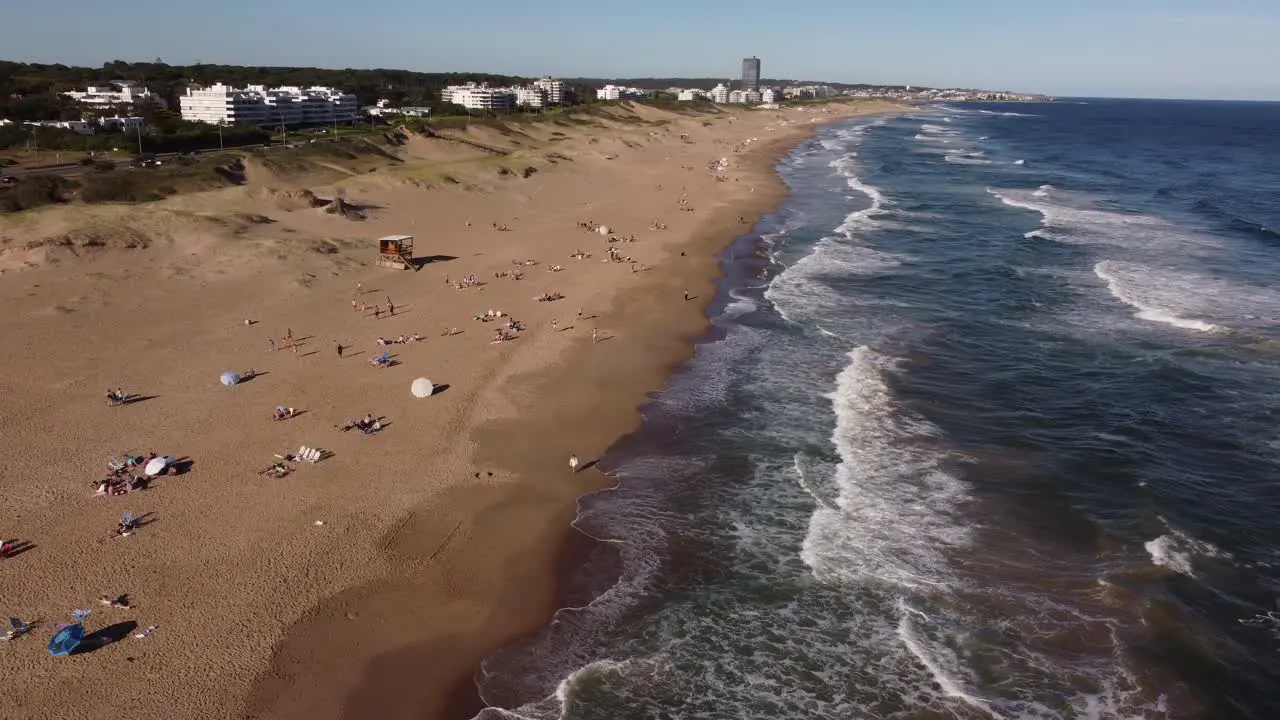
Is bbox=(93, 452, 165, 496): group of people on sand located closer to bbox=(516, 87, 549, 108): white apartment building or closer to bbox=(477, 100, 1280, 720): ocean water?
bbox=(477, 100, 1280, 720): ocean water

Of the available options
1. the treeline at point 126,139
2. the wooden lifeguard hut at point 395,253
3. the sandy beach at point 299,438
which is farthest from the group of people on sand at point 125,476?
the treeline at point 126,139

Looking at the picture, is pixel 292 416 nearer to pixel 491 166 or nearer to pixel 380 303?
pixel 380 303

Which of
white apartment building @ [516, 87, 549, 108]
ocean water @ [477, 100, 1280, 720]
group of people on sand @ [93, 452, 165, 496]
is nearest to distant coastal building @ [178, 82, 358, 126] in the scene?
white apartment building @ [516, 87, 549, 108]

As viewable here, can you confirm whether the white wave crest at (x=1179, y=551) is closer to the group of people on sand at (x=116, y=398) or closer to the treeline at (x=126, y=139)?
the group of people on sand at (x=116, y=398)

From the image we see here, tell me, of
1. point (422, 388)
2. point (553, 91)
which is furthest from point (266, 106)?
point (422, 388)

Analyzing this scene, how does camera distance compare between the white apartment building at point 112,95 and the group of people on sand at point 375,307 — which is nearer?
the group of people on sand at point 375,307
